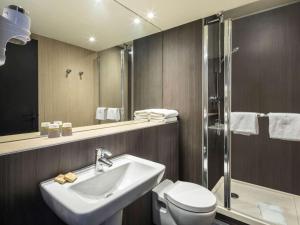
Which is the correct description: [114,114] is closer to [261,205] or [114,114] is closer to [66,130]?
[66,130]

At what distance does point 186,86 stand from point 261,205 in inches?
60.2

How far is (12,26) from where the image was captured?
89 centimetres

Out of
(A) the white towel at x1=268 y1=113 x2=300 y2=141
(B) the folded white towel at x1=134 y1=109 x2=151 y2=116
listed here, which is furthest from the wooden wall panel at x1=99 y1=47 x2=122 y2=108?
(A) the white towel at x1=268 y1=113 x2=300 y2=141

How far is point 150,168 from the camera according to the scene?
3.82ft

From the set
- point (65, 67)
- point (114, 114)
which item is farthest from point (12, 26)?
point (114, 114)

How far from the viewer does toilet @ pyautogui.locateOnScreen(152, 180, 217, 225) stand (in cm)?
132

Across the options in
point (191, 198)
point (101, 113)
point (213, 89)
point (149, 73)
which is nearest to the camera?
point (191, 198)

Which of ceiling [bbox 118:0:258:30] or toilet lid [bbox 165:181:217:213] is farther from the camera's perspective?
ceiling [bbox 118:0:258:30]

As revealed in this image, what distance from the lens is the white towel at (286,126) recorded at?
155 centimetres

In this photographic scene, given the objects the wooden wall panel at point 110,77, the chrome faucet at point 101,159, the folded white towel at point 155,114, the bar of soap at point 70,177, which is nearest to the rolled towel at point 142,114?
the folded white towel at point 155,114

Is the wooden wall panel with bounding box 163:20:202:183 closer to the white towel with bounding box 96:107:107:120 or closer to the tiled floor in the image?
the tiled floor

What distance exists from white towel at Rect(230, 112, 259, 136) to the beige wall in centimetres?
140

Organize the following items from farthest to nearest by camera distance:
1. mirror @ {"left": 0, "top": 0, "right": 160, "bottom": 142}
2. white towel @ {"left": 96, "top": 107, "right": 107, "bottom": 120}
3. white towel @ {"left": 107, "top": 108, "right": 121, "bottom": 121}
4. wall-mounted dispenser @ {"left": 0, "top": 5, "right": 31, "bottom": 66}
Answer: white towel @ {"left": 107, "top": 108, "right": 121, "bottom": 121} < white towel @ {"left": 96, "top": 107, "right": 107, "bottom": 120} < mirror @ {"left": 0, "top": 0, "right": 160, "bottom": 142} < wall-mounted dispenser @ {"left": 0, "top": 5, "right": 31, "bottom": 66}

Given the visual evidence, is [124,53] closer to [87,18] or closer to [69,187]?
[87,18]
